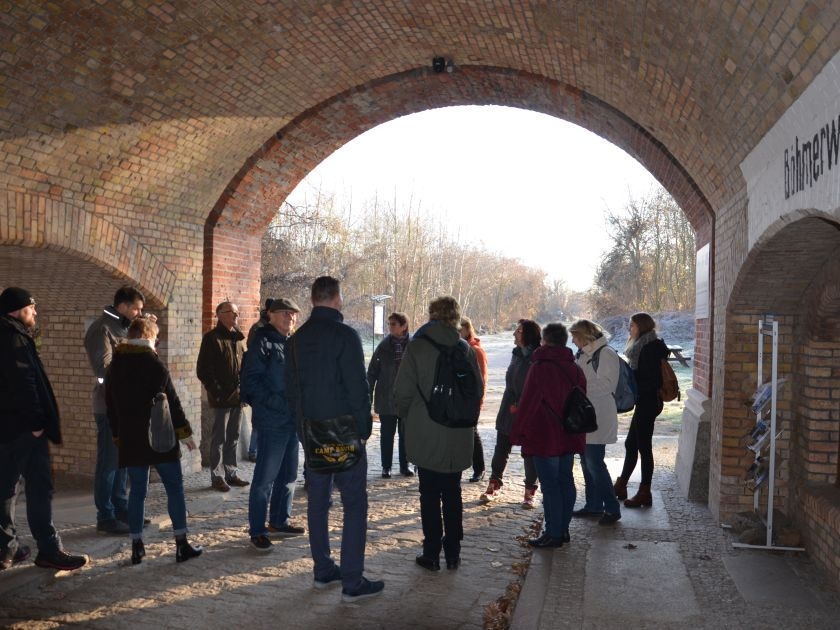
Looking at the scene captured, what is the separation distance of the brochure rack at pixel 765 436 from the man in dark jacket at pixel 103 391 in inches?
190

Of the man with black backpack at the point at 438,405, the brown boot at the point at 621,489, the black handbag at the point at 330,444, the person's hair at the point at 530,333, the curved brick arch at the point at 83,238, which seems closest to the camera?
the black handbag at the point at 330,444

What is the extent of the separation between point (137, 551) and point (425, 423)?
7.15ft

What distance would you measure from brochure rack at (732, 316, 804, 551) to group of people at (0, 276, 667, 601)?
1095mm

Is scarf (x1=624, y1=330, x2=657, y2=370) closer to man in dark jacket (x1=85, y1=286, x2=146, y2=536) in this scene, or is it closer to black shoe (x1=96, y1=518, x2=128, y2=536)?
man in dark jacket (x1=85, y1=286, x2=146, y2=536)

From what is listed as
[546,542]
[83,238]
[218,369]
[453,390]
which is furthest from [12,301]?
[546,542]

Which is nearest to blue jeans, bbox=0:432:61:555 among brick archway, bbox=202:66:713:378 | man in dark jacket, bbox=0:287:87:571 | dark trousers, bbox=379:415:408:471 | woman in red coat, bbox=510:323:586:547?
man in dark jacket, bbox=0:287:87:571

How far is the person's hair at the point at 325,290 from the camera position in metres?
4.79

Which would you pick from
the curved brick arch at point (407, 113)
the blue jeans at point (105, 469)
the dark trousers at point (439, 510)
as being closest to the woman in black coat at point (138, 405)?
the blue jeans at point (105, 469)

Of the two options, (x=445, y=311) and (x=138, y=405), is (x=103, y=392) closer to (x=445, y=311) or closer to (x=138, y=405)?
(x=138, y=405)

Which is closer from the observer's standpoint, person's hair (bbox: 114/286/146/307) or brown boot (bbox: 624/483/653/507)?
person's hair (bbox: 114/286/146/307)

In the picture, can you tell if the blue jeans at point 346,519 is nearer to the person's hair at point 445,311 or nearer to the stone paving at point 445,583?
the stone paving at point 445,583

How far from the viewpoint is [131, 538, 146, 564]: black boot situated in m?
5.32

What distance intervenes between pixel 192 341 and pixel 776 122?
22.4 feet

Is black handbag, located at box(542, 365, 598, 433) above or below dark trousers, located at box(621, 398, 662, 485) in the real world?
above
